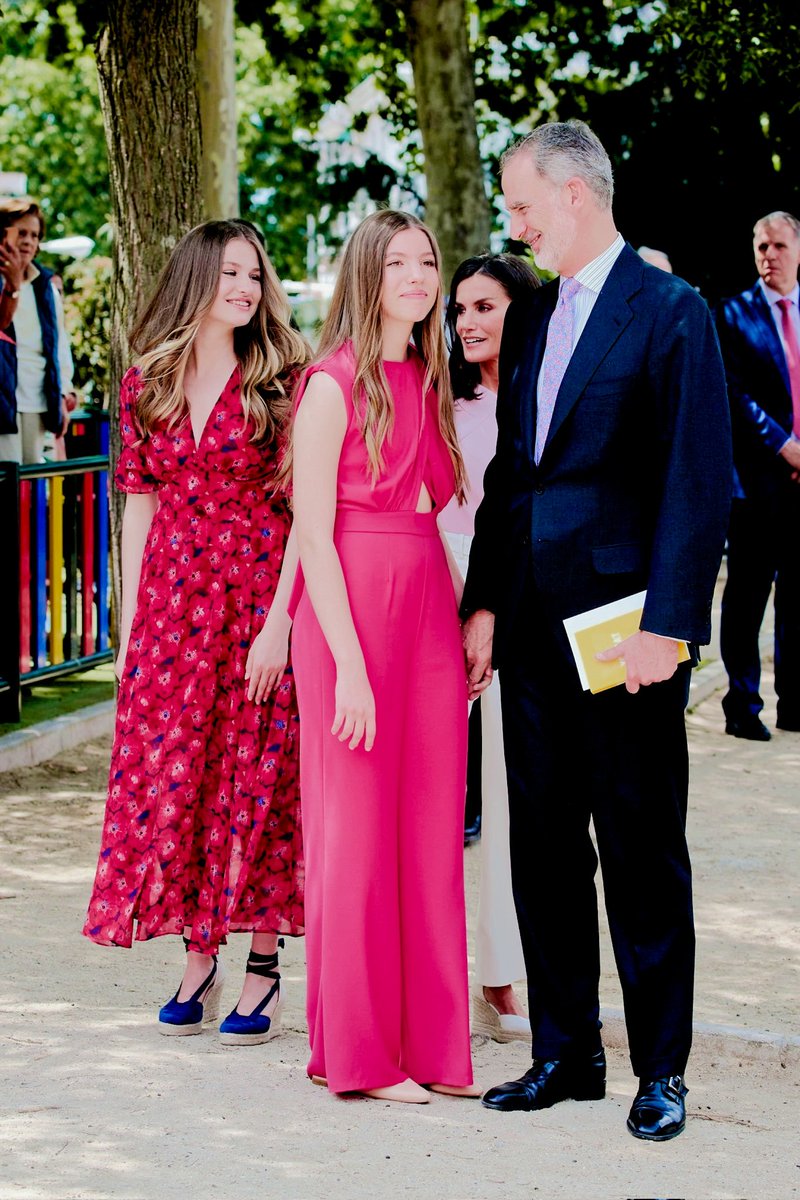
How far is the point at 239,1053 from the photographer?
4.62 meters

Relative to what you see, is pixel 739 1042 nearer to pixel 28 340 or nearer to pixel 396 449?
pixel 396 449

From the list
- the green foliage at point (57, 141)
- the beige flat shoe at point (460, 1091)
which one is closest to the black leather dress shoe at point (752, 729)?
the beige flat shoe at point (460, 1091)

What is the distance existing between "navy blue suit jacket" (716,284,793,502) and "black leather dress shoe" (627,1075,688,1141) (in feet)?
17.2

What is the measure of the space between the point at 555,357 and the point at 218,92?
7.97m

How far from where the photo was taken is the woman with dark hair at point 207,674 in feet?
15.5

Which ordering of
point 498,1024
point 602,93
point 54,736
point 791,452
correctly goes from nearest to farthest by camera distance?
point 498,1024 → point 54,736 → point 791,452 → point 602,93

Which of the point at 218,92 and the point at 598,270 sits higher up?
the point at 218,92

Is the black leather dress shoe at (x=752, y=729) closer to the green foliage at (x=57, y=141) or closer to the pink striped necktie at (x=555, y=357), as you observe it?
the pink striped necktie at (x=555, y=357)

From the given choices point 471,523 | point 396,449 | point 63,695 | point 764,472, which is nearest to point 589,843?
point 396,449

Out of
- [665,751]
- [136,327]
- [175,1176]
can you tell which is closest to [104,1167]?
[175,1176]

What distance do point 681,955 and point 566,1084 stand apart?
47 centimetres

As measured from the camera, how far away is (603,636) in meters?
3.91

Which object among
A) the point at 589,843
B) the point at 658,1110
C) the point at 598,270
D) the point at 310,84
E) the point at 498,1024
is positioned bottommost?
the point at 498,1024

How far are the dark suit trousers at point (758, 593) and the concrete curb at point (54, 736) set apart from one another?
3.24m
